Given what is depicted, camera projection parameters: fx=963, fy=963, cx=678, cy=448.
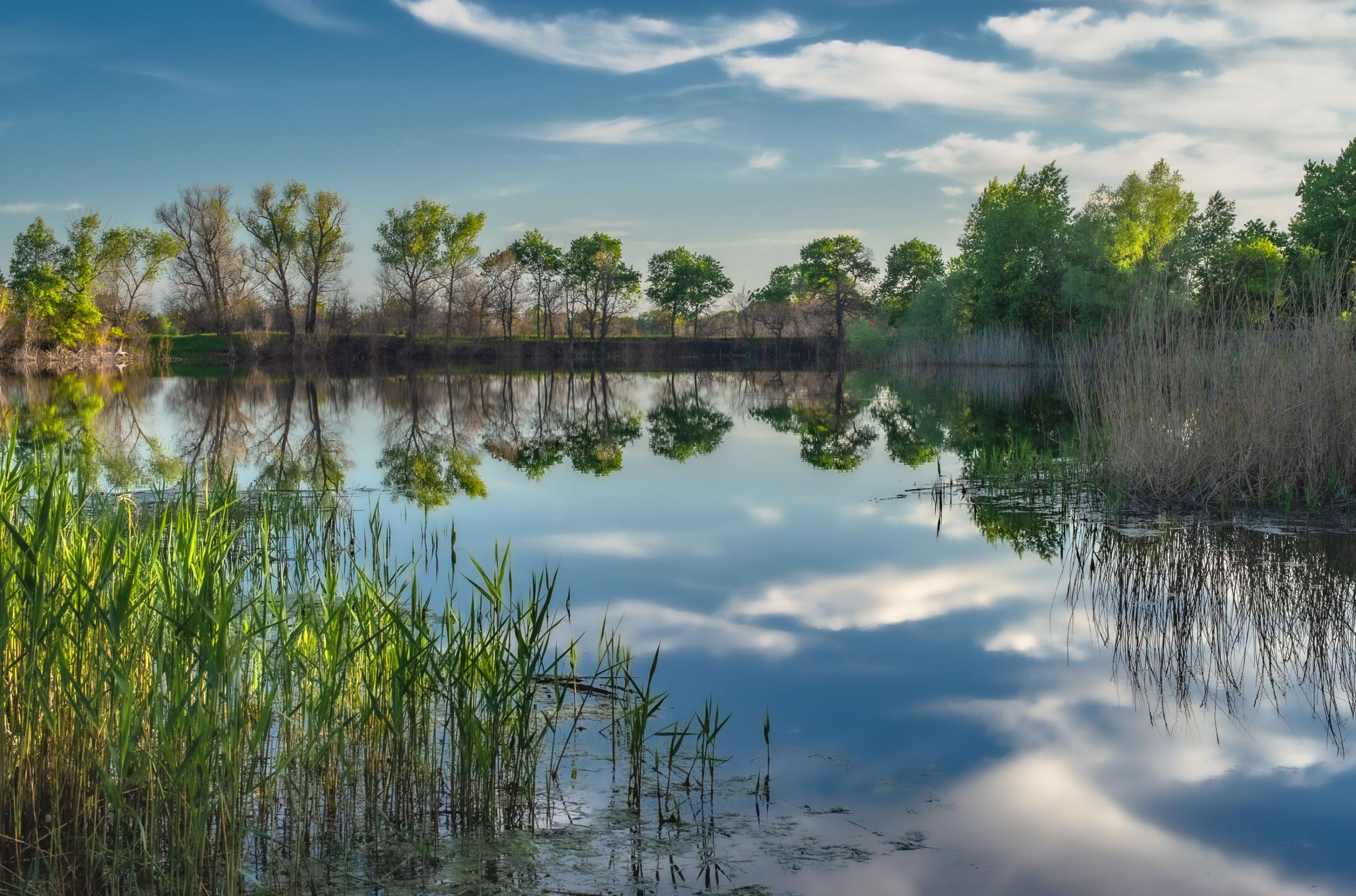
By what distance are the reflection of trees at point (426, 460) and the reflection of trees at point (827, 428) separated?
5828 millimetres

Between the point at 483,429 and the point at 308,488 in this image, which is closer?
the point at 308,488

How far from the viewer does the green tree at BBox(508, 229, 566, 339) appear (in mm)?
65312

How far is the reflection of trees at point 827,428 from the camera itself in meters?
16.8

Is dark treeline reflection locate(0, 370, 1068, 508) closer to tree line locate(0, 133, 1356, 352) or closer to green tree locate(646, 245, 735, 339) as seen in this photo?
tree line locate(0, 133, 1356, 352)

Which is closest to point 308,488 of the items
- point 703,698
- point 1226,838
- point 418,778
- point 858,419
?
point 703,698

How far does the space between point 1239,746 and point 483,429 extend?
1840cm

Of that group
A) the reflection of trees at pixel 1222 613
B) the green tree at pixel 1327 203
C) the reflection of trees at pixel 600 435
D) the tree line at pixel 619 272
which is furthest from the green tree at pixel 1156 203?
the reflection of trees at pixel 1222 613

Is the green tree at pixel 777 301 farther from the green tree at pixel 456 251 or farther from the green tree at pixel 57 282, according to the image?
the green tree at pixel 57 282

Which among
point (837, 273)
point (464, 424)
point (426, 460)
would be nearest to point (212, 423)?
point (464, 424)

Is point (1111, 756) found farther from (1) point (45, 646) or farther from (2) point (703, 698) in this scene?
(1) point (45, 646)

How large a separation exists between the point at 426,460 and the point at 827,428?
9.49 m

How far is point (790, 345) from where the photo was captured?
65.4m

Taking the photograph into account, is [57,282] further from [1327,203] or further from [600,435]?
[1327,203]

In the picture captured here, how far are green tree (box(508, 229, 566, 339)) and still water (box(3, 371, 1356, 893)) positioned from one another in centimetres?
4972
